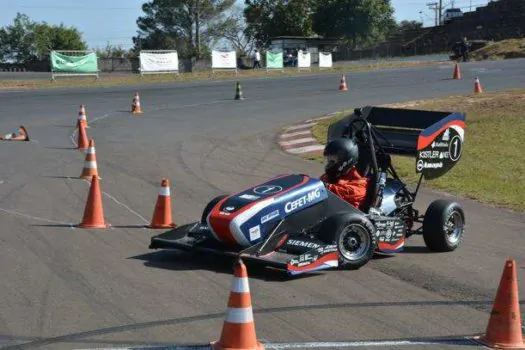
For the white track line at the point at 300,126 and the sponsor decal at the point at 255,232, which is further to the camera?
the white track line at the point at 300,126

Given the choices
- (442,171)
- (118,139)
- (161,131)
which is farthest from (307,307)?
(161,131)

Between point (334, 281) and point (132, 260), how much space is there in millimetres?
2092

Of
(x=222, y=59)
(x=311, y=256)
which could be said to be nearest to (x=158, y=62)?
(x=222, y=59)

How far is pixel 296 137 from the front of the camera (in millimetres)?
19328

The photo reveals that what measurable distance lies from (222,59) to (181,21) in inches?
1866

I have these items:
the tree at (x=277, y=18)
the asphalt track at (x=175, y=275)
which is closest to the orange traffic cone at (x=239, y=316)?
the asphalt track at (x=175, y=275)

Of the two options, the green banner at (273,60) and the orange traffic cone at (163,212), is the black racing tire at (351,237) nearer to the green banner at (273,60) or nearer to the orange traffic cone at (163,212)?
the orange traffic cone at (163,212)

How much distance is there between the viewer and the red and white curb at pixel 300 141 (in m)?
17.3

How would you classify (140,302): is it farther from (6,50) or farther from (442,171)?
(6,50)

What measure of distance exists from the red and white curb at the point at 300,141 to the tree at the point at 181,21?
230ft

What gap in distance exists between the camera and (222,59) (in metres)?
48.7

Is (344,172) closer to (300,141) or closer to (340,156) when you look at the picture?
(340,156)

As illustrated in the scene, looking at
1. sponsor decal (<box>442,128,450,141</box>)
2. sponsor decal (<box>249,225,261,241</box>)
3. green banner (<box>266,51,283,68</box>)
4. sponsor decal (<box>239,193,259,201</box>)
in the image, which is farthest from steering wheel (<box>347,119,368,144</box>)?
green banner (<box>266,51,283,68</box>)

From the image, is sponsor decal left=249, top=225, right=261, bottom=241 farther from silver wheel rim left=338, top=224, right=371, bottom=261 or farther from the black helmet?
the black helmet
